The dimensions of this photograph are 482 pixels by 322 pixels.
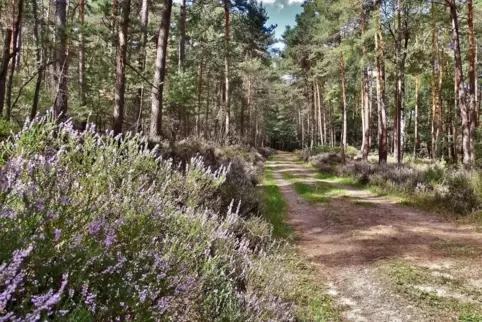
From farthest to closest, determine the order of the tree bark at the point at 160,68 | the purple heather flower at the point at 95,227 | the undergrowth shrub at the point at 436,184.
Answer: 1. the tree bark at the point at 160,68
2. the undergrowth shrub at the point at 436,184
3. the purple heather flower at the point at 95,227

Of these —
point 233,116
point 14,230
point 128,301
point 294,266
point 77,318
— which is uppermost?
point 233,116

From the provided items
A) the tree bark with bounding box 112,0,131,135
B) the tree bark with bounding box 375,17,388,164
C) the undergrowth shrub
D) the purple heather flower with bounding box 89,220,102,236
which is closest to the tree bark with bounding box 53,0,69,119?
the tree bark with bounding box 112,0,131,135

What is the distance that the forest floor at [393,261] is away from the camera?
410 cm

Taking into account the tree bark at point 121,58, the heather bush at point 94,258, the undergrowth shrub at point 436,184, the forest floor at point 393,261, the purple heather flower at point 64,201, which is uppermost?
the tree bark at point 121,58

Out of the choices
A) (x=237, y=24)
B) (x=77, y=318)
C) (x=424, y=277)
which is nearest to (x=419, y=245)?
(x=424, y=277)

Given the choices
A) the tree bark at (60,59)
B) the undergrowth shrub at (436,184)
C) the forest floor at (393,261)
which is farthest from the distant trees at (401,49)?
the tree bark at (60,59)

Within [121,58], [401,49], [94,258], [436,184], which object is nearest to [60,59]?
[121,58]

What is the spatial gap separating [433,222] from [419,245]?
2333mm

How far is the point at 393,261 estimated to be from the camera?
18.5 feet

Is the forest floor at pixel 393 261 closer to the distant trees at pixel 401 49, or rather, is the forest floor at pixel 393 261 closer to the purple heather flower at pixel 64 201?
the purple heather flower at pixel 64 201

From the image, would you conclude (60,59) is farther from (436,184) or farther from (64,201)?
(436,184)

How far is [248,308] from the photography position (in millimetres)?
2736

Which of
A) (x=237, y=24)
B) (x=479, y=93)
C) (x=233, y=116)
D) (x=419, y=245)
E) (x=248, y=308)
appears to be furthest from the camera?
(x=233, y=116)

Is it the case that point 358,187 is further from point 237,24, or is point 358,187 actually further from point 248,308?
point 237,24
